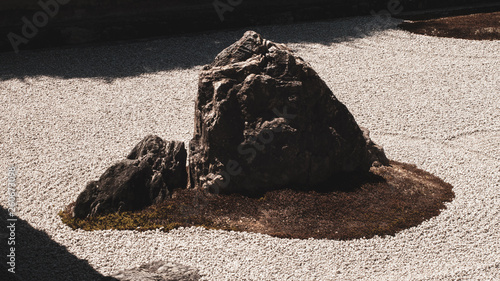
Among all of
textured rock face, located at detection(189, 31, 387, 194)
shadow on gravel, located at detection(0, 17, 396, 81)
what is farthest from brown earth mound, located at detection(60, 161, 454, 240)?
shadow on gravel, located at detection(0, 17, 396, 81)

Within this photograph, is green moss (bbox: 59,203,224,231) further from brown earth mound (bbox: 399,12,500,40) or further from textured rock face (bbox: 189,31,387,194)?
brown earth mound (bbox: 399,12,500,40)

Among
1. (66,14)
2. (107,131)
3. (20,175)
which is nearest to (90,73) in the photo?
(66,14)

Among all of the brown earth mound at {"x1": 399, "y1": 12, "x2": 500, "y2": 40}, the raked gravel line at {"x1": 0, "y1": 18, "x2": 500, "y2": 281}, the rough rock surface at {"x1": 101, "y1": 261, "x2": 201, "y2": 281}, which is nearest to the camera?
the rough rock surface at {"x1": 101, "y1": 261, "x2": 201, "y2": 281}

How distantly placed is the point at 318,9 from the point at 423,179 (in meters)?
8.88

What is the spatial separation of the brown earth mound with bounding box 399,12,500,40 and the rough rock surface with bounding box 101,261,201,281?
434 inches

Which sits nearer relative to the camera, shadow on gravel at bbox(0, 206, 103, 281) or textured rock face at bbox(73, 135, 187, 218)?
shadow on gravel at bbox(0, 206, 103, 281)

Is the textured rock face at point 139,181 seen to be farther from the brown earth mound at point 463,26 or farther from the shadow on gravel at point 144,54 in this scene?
the brown earth mound at point 463,26

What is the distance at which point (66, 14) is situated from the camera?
13.6m

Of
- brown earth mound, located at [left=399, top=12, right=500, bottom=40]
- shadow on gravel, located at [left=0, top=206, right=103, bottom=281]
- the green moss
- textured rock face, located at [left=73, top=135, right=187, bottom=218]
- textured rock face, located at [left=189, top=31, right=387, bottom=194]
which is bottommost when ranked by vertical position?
→ shadow on gravel, located at [left=0, top=206, right=103, bottom=281]

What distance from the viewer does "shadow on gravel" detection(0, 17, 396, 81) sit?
1251cm

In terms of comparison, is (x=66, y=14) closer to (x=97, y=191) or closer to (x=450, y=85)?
(x=97, y=191)

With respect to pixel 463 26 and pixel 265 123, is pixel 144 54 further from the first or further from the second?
pixel 463 26

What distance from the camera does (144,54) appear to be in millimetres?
13414

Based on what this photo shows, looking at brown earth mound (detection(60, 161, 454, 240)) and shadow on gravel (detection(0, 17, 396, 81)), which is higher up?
shadow on gravel (detection(0, 17, 396, 81))
